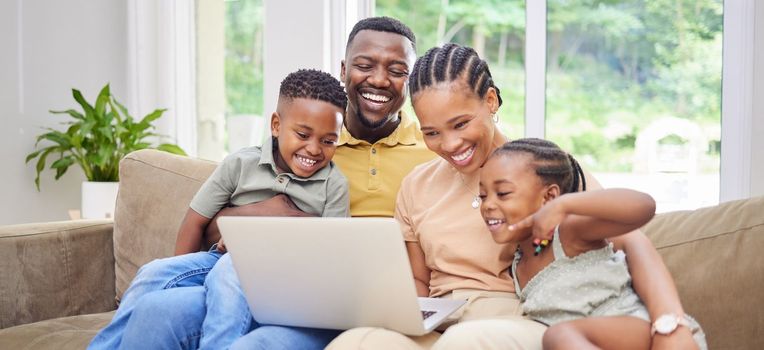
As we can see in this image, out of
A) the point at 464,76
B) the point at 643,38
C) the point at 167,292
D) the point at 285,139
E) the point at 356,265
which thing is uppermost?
the point at 643,38

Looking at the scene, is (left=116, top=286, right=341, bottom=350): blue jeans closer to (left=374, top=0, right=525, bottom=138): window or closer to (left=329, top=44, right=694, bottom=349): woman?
(left=329, top=44, right=694, bottom=349): woman

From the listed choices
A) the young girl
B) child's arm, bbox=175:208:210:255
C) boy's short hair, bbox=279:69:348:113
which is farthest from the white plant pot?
the young girl

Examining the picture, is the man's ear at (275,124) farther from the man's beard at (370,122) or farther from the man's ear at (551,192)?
the man's ear at (551,192)

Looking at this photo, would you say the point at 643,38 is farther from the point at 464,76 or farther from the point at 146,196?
the point at 146,196

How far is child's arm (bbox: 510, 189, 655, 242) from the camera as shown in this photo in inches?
57.0

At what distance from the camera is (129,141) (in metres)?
3.50

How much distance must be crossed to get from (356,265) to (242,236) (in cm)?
22

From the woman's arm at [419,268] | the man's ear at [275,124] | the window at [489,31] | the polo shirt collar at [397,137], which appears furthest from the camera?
the window at [489,31]

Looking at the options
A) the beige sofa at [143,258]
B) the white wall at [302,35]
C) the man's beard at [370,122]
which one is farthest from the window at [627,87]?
the beige sofa at [143,258]

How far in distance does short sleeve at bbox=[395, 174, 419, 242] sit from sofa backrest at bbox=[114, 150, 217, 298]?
2.09ft

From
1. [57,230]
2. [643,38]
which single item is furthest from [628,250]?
[643,38]

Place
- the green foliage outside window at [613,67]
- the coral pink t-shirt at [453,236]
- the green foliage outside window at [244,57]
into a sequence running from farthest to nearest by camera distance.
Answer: the green foliage outside window at [244,57]
the green foliage outside window at [613,67]
the coral pink t-shirt at [453,236]

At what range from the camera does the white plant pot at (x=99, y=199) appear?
337cm

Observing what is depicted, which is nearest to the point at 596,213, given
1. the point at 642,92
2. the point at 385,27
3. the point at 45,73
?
the point at 385,27
